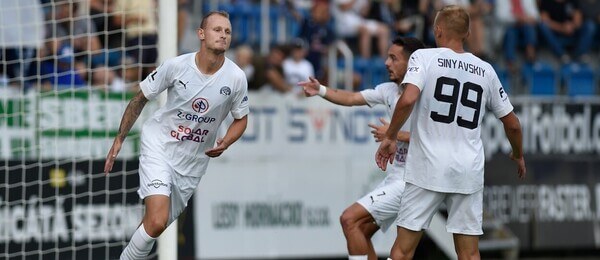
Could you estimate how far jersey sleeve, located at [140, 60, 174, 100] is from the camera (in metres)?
9.48

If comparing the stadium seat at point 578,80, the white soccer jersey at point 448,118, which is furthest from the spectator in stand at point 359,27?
the white soccer jersey at point 448,118

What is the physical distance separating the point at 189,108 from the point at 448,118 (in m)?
2.07

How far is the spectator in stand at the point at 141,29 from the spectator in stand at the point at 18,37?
0.89 metres

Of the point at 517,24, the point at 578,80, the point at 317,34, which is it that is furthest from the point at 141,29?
the point at 578,80

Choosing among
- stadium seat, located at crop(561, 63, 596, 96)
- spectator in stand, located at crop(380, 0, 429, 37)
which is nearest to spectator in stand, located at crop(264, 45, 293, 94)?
spectator in stand, located at crop(380, 0, 429, 37)

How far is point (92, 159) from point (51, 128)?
630mm

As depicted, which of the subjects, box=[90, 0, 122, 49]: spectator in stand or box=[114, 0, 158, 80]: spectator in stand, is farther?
box=[114, 0, 158, 80]: spectator in stand

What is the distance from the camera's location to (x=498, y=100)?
9.07 meters

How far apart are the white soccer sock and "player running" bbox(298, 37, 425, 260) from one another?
1796mm

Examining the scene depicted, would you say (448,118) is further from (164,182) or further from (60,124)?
(60,124)

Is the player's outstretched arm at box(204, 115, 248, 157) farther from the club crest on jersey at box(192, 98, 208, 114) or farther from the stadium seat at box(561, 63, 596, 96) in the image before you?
the stadium seat at box(561, 63, 596, 96)

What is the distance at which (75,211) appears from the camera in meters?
13.9

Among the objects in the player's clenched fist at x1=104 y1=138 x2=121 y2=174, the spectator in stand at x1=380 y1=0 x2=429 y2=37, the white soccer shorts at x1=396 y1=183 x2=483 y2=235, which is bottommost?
the white soccer shorts at x1=396 y1=183 x2=483 y2=235

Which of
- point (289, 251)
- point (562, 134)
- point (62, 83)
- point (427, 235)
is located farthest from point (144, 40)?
point (562, 134)
